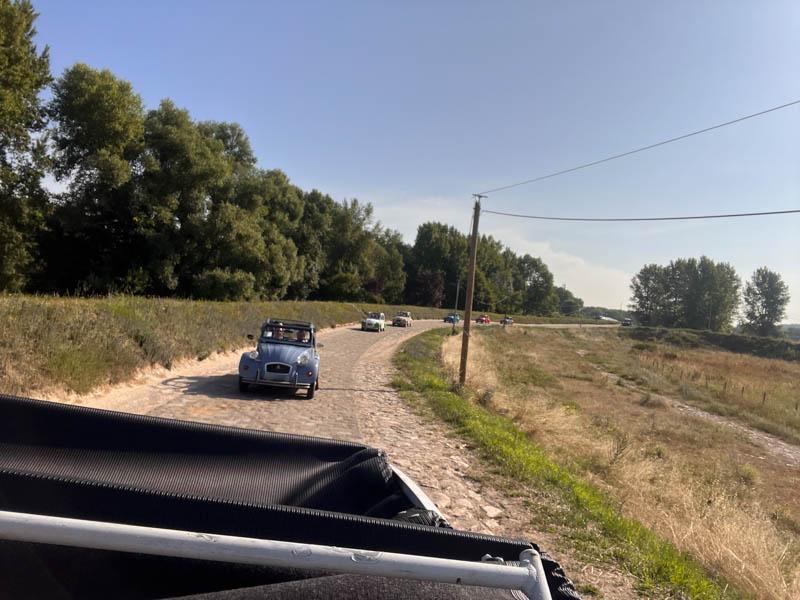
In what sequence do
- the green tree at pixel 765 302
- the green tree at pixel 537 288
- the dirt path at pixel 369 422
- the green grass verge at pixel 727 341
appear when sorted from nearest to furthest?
the dirt path at pixel 369 422 < the green grass verge at pixel 727 341 < the green tree at pixel 765 302 < the green tree at pixel 537 288

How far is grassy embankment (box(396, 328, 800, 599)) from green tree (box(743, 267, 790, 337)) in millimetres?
103715

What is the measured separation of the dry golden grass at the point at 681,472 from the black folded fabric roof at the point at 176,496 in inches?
212

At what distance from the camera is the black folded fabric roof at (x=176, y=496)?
5.24ft

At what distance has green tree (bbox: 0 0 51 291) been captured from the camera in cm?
2092

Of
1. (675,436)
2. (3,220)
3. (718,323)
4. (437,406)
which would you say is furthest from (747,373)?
(718,323)

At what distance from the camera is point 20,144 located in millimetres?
24672

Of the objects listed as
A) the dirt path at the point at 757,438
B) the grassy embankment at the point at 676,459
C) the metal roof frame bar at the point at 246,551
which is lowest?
the dirt path at the point at 757,438

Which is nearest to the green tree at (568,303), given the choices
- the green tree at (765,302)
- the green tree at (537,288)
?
the green tree at (537,288)

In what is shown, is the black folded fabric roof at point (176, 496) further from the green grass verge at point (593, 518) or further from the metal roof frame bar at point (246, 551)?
the green grass verge at point (593, 518)

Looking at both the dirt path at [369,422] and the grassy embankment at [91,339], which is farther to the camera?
the grassy embankment at [91,339]

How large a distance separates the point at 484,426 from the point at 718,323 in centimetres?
13709

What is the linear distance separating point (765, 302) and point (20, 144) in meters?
147

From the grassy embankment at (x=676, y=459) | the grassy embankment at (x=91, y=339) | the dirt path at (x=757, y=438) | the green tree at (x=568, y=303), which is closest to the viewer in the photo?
the grassy embankment at (x=676, y=459)

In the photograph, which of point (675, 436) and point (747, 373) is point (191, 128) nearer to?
point (675, 436)
